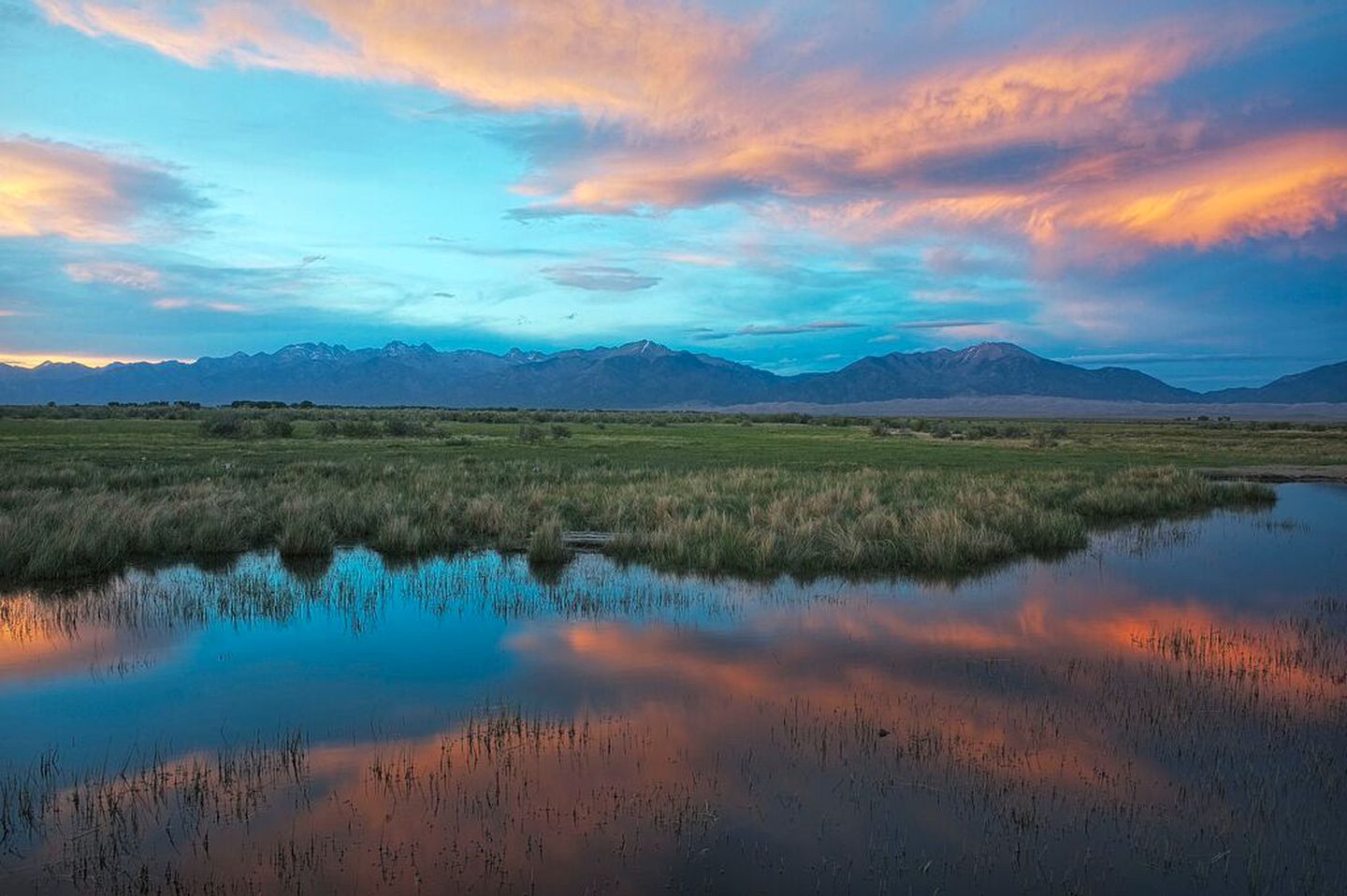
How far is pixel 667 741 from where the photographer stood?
26.8ft

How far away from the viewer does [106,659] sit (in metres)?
10.7

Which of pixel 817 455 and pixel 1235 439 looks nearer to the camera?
pixel 817 455

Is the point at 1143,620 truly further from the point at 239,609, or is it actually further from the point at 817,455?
the point at 817,455

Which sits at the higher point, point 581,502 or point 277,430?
point 277,430

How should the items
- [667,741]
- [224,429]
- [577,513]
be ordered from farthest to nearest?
[224,429]
[577,513]
[667,741]

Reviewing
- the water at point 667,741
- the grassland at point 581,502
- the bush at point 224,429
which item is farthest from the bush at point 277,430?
the water at point 667,741

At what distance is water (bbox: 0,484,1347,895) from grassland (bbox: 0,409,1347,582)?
2736 millimetres

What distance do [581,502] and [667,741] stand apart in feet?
50.0

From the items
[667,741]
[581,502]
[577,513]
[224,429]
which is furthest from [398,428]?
[667,741]

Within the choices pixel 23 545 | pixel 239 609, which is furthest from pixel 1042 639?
pixel 23 545

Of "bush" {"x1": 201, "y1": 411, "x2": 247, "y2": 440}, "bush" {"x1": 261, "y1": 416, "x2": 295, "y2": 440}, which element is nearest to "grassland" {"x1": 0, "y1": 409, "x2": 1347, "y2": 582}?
"bush" {"x1": 201, "y1": 411, "x2": 247, "y2": 440}

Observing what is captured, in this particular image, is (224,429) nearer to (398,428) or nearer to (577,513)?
(398,428)

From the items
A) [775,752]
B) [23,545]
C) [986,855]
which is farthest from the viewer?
[23,545]

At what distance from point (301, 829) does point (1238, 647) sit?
39.4ft
